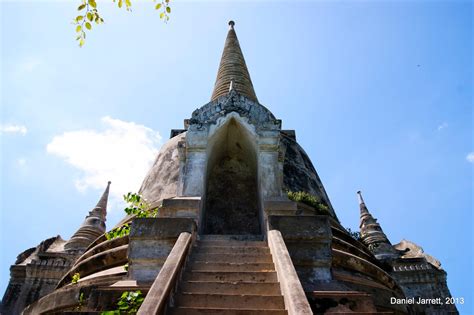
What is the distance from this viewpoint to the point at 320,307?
141 inches

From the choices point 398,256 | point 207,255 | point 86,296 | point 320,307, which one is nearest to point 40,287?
point 86,296

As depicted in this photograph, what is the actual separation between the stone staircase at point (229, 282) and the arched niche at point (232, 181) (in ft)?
5.83

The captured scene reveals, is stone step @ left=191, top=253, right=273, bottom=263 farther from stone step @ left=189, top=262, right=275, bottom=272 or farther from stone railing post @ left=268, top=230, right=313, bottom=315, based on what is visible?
stone railing post @ left=268, top=230, right=313, bottom=315

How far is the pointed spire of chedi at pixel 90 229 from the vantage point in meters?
12.7

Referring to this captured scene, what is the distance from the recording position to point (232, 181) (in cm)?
786

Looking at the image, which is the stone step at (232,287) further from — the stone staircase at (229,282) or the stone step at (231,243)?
the stone step at (231,243)

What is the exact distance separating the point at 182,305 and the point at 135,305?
17.8 inches

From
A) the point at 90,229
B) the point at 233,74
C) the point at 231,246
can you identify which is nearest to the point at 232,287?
the point at 231,246

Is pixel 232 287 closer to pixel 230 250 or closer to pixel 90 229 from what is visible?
pixel 230 250

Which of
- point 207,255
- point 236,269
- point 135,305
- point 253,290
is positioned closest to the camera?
point 135,305

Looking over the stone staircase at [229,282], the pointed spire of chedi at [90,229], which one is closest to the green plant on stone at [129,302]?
the stone staircase at [229,282]

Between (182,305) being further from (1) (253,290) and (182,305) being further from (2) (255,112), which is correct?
(2) (255,112)

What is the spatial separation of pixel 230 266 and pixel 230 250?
1.84 ft

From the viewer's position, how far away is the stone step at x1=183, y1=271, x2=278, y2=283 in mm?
4117
